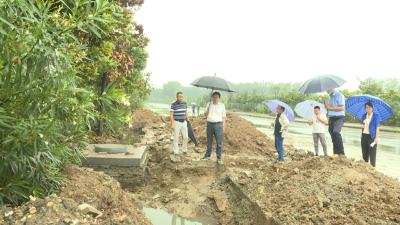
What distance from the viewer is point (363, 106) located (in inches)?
240

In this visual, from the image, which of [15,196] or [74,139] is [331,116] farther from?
[15,196]

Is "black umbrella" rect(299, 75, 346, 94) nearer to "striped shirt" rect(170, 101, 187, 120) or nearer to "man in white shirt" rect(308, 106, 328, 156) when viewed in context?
"man in white shirt" rect(308, 106, 328, 156)

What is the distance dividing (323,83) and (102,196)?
5636 mm

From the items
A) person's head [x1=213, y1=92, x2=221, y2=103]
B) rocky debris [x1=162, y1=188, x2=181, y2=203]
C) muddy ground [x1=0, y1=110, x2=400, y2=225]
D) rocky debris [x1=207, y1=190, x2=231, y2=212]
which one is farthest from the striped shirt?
rocky debris [x1=207, y1=190, x2=231, y2=212]

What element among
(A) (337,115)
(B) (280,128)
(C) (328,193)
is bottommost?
(C) (328,193)

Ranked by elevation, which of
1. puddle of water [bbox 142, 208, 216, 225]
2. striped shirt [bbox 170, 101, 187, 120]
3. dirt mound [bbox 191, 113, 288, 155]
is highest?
striped shirt [bbox 170, 101, 187, 120]

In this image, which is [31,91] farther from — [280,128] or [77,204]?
[280,128]

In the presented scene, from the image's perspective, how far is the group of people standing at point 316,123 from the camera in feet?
18.7

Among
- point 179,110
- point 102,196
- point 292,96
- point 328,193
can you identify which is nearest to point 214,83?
point 179,110

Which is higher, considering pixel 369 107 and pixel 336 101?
pixel 336 101

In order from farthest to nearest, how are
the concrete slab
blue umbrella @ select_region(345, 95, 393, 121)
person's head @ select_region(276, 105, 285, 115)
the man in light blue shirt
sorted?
person's head @ select_region(276, 105, 285, 115) < the concrete slab < the man in light blue shirt < blue umbrella @ select_region(345, 95, 393, 121)

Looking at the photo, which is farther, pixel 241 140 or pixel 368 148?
pixel 241 140

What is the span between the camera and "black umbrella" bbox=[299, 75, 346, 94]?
6223mm

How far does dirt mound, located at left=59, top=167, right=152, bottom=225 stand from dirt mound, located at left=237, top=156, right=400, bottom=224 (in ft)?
6.94
